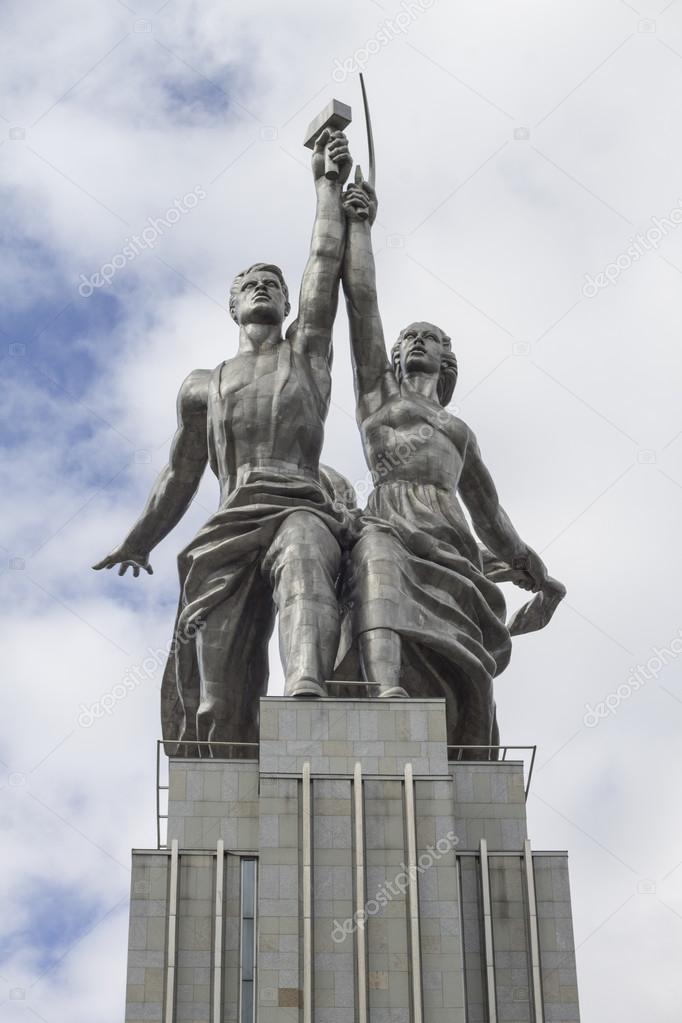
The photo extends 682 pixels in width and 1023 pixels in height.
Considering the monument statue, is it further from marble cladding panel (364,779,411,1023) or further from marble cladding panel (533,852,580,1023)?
marble cladding panel (533,852,580,1023)

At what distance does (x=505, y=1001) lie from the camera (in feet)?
76.6

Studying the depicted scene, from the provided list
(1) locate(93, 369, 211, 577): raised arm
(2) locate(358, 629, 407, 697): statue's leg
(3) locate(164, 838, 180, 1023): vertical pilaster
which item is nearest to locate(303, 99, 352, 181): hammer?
(1) locate(93, 369, 211, 577): raised arm

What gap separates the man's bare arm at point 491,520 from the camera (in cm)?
3006

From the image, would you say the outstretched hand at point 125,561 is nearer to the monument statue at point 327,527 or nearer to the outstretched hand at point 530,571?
the monument statue at point 327,527

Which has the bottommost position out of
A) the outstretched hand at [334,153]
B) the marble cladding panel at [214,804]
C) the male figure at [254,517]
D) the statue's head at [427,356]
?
the marble cladding panel at [214,804]

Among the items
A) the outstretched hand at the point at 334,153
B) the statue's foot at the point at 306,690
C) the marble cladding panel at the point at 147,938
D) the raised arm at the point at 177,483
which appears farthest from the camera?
the outstretched hand at the point at 334,153

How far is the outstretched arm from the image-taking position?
96.2 feet

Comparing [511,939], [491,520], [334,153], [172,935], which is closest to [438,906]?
[511,939]

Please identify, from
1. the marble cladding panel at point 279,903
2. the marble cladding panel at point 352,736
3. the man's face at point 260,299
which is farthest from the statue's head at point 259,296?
the marble cladding panel at point 279,903

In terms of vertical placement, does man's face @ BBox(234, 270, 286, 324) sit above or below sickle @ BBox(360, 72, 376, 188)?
below

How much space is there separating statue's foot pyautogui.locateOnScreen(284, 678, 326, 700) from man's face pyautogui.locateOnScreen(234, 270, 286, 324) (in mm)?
6402

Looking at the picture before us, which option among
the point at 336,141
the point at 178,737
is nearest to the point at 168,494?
the point at 178,737

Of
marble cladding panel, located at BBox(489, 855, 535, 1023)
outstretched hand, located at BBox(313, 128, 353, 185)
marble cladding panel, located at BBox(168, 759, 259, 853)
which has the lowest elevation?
marble cladding panel, located at BBox(489, 855, 535, 1023)

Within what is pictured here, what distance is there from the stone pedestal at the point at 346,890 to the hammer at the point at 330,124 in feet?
31.5
